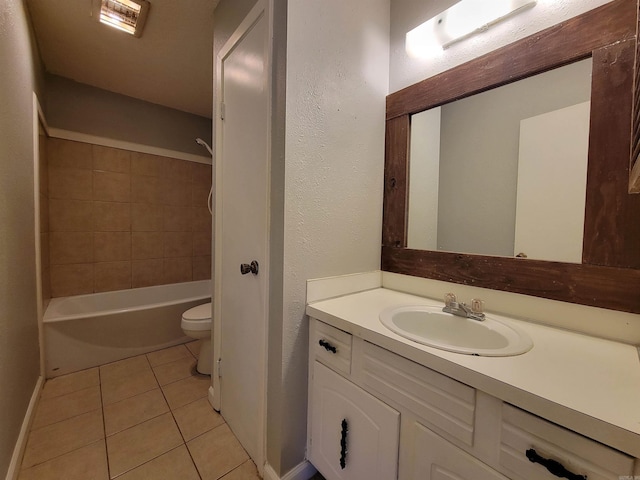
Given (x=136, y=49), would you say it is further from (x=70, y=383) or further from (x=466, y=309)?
(x=466, y=309)

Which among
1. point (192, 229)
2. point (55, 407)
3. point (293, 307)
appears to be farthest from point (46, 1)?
point (55, 407)

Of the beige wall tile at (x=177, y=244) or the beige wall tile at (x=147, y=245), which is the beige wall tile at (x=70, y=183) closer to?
the beige wall tile at (x=147, y=245)

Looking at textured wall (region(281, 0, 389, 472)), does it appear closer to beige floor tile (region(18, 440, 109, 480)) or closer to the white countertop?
the white countertop

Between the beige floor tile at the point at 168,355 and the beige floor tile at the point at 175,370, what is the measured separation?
0.05 meters

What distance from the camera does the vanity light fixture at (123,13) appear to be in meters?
1.42

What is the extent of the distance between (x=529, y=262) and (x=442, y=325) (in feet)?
1.29

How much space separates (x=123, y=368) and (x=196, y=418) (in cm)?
93

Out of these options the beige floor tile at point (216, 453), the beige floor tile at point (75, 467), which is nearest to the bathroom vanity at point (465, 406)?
the beige floor tile at point (216, 453)

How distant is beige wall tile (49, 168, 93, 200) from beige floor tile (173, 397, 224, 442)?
2117mm

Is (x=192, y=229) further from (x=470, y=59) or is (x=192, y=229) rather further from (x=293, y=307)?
(x=470, y=59)

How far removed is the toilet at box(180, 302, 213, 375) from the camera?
182cm

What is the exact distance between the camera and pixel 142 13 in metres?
1.47

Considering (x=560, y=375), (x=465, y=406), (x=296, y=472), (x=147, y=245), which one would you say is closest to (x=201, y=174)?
(x=147, y=245)

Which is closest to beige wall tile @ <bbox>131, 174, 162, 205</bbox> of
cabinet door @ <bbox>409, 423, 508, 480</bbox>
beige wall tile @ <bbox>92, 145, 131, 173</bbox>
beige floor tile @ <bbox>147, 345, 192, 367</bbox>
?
beige wall tile @ <bbox>92, 145, 131, 173</bbox>
